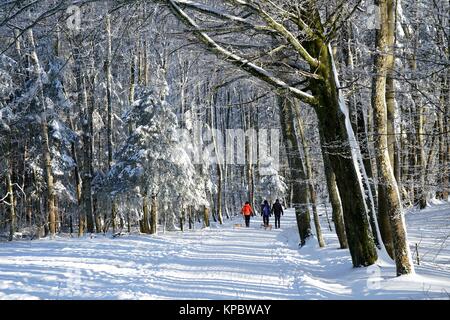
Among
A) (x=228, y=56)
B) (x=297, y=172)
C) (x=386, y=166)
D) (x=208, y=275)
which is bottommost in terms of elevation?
(x=208, y=275)

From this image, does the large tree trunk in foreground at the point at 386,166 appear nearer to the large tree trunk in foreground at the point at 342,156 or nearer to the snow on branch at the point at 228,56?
the large tree trunk in foreground at the point at 342,156

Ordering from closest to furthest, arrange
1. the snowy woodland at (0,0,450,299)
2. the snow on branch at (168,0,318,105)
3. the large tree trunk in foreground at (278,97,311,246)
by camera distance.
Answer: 1. the snow on branch at (168,0,318,105)
2. the snowy woodland at (0,0,450,299)
3. the large tree trunk in foreground at (278,97,311,246)

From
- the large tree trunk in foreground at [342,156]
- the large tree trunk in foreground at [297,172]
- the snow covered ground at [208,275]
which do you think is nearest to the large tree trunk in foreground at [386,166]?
the snow covered ground at [208,275]

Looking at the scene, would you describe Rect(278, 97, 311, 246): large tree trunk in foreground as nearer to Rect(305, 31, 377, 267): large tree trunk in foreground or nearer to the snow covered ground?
the snow covered ground

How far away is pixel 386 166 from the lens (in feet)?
25.7

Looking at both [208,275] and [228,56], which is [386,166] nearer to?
[228,56]

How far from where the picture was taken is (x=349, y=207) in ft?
26.9

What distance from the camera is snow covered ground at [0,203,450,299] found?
22.4 feet

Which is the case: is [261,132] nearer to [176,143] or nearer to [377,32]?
[176,143]

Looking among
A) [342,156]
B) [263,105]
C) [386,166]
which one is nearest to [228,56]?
[342,156]

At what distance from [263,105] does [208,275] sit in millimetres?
13108

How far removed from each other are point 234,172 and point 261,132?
27.4 feet

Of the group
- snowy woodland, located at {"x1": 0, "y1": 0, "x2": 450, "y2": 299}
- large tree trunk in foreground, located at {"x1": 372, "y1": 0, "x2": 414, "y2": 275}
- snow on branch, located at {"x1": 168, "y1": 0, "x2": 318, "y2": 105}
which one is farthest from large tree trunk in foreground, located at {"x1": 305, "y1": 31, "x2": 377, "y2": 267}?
large tree trunk in foreground, located at {"x1": 372, "y1": 0, "x2": 414, "y2": 275}

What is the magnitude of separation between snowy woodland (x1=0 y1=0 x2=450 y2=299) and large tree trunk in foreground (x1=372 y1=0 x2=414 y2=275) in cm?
→ 3
